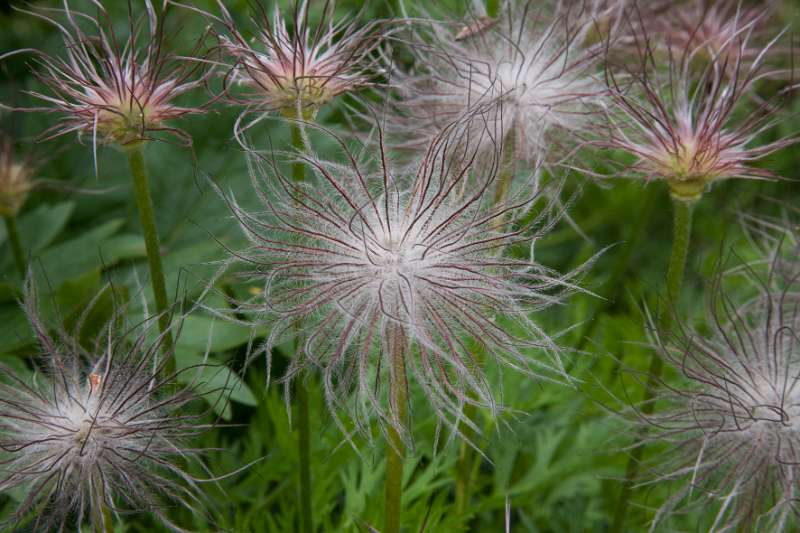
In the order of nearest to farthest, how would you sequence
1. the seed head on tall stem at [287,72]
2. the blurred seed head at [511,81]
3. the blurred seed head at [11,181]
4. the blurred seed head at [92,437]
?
the blurred seed head at [92,437] < the seed head on tall stem at [287,72] < the blurred seed head at [511,81] < the blurred seed head at [11,181]

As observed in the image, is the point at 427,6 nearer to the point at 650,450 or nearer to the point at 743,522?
the point at 650,450

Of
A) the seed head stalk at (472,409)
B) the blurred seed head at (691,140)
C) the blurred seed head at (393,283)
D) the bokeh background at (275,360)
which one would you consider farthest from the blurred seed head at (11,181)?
the blurred seed head at (691,140)

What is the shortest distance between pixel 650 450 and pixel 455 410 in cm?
67

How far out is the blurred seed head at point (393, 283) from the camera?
901 mm

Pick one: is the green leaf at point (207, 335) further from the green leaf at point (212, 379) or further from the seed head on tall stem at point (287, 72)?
the seed head on tall stem at point (287, 72)

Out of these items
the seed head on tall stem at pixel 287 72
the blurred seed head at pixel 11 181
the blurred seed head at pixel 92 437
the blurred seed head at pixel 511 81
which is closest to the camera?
the blurred seed head at pixel 92 437

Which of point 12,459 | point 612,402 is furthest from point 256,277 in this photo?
point 612,402

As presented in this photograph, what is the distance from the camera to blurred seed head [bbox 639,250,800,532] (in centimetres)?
97

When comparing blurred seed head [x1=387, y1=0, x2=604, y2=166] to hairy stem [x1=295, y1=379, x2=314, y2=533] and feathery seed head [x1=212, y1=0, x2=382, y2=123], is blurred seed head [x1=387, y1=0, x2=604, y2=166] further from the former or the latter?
hairy stem [x1=295, y1=379, x2=314, y2=533]

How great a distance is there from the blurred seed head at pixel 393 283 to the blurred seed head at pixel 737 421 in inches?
8.1

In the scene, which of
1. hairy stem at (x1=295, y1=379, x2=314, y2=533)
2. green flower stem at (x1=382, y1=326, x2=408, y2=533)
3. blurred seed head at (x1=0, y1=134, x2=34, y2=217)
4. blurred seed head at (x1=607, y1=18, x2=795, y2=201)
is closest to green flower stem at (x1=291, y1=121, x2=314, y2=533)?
hairy stem at (x1=295, y1=379, x2=314, y2=533)

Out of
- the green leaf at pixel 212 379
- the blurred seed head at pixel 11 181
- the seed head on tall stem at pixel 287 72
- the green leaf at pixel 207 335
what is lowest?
the green leaf at pixel 212 379

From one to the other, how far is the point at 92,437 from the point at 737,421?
673mm

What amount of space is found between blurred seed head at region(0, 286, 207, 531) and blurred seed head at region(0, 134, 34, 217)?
1.52 ft
